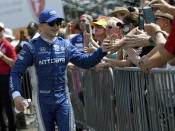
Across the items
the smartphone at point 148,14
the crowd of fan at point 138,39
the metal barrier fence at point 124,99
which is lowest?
the metal barrier fence at point 124,99

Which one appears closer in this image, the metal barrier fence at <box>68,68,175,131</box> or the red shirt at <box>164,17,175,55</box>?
the red shirt at <box>164,17,175,55</box>

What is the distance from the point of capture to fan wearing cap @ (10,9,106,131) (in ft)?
17.0

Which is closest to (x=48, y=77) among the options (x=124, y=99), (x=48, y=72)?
(x=48, y=72)

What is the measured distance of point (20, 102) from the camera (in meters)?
4.90

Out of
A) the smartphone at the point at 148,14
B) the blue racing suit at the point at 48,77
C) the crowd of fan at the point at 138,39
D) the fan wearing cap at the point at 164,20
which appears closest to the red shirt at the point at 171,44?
the crowd of fan at the point at 138,39

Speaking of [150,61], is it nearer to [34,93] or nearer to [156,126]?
[156,126]

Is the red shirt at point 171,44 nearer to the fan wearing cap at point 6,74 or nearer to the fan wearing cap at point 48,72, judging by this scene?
the fan wearing cap at point 48,72

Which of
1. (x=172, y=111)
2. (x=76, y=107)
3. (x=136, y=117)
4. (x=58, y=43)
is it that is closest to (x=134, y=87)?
(x=136, y=117)

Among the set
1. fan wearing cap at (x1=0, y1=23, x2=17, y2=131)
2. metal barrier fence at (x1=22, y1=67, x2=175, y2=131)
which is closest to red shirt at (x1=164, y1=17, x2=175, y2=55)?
metal barrier fence at (x1=22, y1=67, x2=175, y2=131)

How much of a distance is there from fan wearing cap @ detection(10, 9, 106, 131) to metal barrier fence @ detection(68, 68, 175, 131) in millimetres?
581

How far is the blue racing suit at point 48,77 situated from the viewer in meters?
5.19

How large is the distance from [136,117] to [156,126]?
59 centimetres

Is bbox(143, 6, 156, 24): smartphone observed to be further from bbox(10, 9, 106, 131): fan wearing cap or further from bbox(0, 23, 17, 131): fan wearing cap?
bbox(0, 23, 17, 131): fan wearing cap

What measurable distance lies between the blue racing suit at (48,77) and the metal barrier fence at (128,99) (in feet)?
1.90
